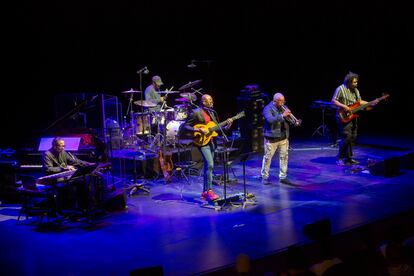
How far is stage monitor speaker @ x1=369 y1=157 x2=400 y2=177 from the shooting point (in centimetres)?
1257

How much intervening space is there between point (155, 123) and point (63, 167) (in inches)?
181

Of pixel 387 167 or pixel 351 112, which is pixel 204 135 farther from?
pixel 387 167

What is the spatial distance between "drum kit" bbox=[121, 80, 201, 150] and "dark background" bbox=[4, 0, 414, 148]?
1897 millimetres

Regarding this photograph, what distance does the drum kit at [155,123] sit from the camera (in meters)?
14.4

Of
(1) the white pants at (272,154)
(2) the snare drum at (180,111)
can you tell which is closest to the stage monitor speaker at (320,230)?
(1) the white pants at (272,154)

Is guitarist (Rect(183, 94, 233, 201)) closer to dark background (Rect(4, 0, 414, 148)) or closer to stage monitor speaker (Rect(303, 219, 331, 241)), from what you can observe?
stage monitor speaker (Rect(303, 219, 331, 241))

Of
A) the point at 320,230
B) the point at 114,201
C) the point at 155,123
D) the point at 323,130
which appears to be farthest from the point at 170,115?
the point at 320,230

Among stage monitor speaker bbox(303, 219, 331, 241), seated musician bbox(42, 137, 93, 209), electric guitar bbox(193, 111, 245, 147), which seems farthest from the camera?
electric guitar bbox(193, 111, 245, 147)

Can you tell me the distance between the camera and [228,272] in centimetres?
710

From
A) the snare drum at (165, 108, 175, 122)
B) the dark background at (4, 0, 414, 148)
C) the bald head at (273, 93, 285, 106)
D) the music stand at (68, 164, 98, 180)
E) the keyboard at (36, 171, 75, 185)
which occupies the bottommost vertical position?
the keyboard at (36, 171, 75, 185)

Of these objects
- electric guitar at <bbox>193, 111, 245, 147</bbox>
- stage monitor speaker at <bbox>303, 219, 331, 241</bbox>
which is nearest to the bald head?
electric guitar at <bbox>193, 111, 245, 147</bbox>

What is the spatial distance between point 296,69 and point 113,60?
6580mm

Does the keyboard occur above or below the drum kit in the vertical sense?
below

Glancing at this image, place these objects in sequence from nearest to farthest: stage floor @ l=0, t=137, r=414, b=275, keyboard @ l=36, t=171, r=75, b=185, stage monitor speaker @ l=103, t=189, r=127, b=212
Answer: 1. stage floor @ l=0, t=137, r=414, b=275
2. keyboard @ l=36, t=171, r=75, b=185
3. stage monitor speaker @ l=103, t=189, r=127, b=212
